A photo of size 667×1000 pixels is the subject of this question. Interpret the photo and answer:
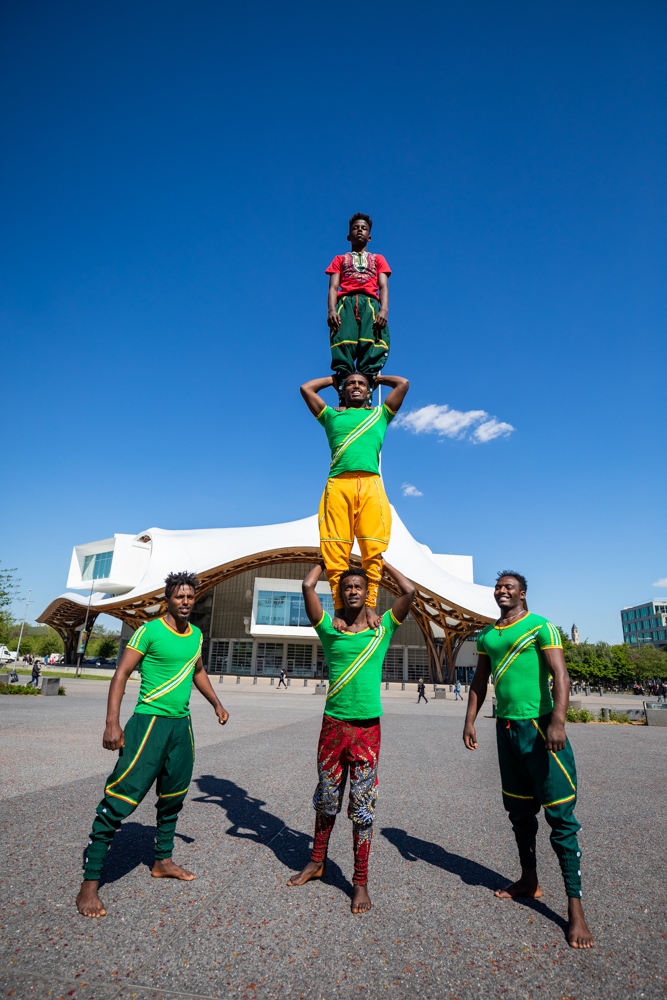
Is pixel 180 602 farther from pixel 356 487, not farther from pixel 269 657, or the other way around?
pixel 269 657

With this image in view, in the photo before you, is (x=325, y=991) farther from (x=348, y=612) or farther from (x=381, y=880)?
(x=348, y=612)

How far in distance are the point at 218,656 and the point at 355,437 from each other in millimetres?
59318

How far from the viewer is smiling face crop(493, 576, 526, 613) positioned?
3719 millimetres

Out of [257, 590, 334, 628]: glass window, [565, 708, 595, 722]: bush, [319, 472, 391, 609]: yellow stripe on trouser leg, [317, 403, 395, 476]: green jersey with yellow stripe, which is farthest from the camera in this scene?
[257, 590, 334, 628]: glass window

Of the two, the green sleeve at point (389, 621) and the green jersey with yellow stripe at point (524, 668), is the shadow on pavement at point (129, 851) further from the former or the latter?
the green jersey with yellow stripe at point (524, 668)

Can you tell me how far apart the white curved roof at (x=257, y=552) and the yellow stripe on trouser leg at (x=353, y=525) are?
1332 inches

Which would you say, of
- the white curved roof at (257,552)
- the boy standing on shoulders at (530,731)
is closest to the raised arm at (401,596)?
the boy standing on shoulders at (530,731)

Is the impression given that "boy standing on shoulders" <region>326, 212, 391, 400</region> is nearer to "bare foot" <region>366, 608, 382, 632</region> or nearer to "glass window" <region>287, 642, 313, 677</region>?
"bare foot" <region>366, 608, 382, 632</region>

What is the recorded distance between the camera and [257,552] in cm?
4147

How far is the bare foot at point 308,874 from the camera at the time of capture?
Result: 138 inches

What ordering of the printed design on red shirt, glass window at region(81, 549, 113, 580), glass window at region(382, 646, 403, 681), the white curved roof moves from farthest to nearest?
glass window at region(81, 549, 113, 580) → glass window at region(382, 646, 403, 681) → the white curved roof → the printed design on red shirt

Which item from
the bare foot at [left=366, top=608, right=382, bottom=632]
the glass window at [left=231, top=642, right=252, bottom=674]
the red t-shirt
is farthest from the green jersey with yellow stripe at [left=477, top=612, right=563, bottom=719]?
the glass window at [left=231, top=642, right=252, bottom=674]

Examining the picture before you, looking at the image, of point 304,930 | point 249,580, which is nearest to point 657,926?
point 304,930

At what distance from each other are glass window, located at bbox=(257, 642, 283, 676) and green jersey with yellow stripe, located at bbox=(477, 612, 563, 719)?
5514cm
